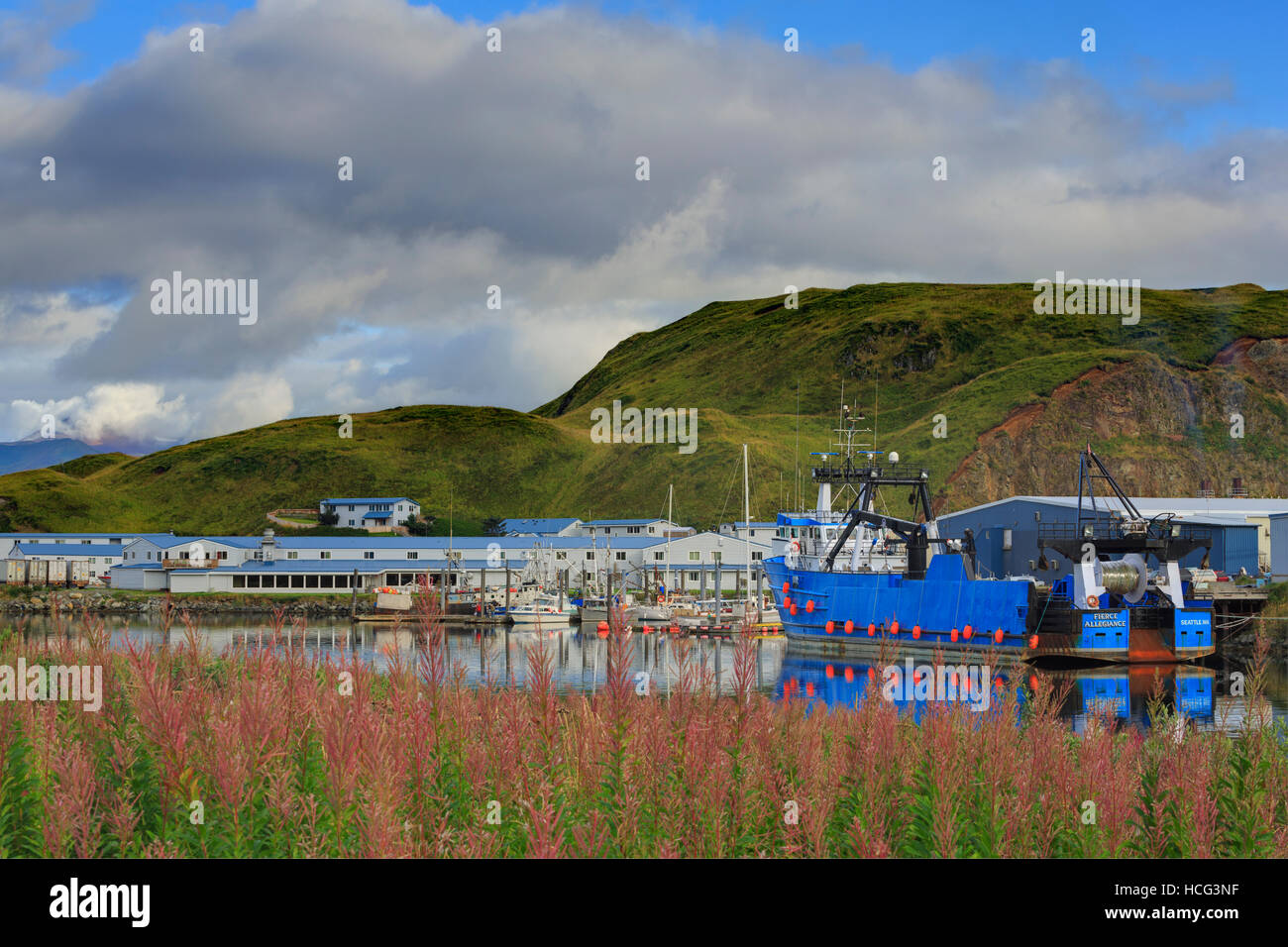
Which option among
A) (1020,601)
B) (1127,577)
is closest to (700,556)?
(1020,601)

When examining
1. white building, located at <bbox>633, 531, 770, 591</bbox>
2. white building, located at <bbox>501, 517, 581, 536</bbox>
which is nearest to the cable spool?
white building, located at <bbox>633, 531, 770, 591</bbox>

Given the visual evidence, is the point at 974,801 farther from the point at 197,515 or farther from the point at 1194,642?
the point at 197,515

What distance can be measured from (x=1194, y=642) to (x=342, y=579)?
257 feet

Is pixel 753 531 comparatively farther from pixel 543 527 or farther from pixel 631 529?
pixel 543 527

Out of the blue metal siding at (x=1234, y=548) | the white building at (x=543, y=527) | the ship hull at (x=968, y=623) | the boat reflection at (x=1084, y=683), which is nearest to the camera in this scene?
the boat reflection at (x=1084, y=683)

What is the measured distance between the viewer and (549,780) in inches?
363

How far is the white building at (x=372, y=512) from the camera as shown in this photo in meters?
163

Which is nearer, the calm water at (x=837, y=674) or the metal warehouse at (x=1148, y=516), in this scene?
the calm water at (x=837, y=674)

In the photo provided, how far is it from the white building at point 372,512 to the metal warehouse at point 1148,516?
285ft

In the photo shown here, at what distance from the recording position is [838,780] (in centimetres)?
1012

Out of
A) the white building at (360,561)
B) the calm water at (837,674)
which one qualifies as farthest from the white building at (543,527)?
the calm water at (837,674)

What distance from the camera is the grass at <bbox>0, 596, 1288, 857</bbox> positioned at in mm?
8289

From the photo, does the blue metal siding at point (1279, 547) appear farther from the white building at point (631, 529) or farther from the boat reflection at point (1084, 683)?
the white building at point (631, 529)
